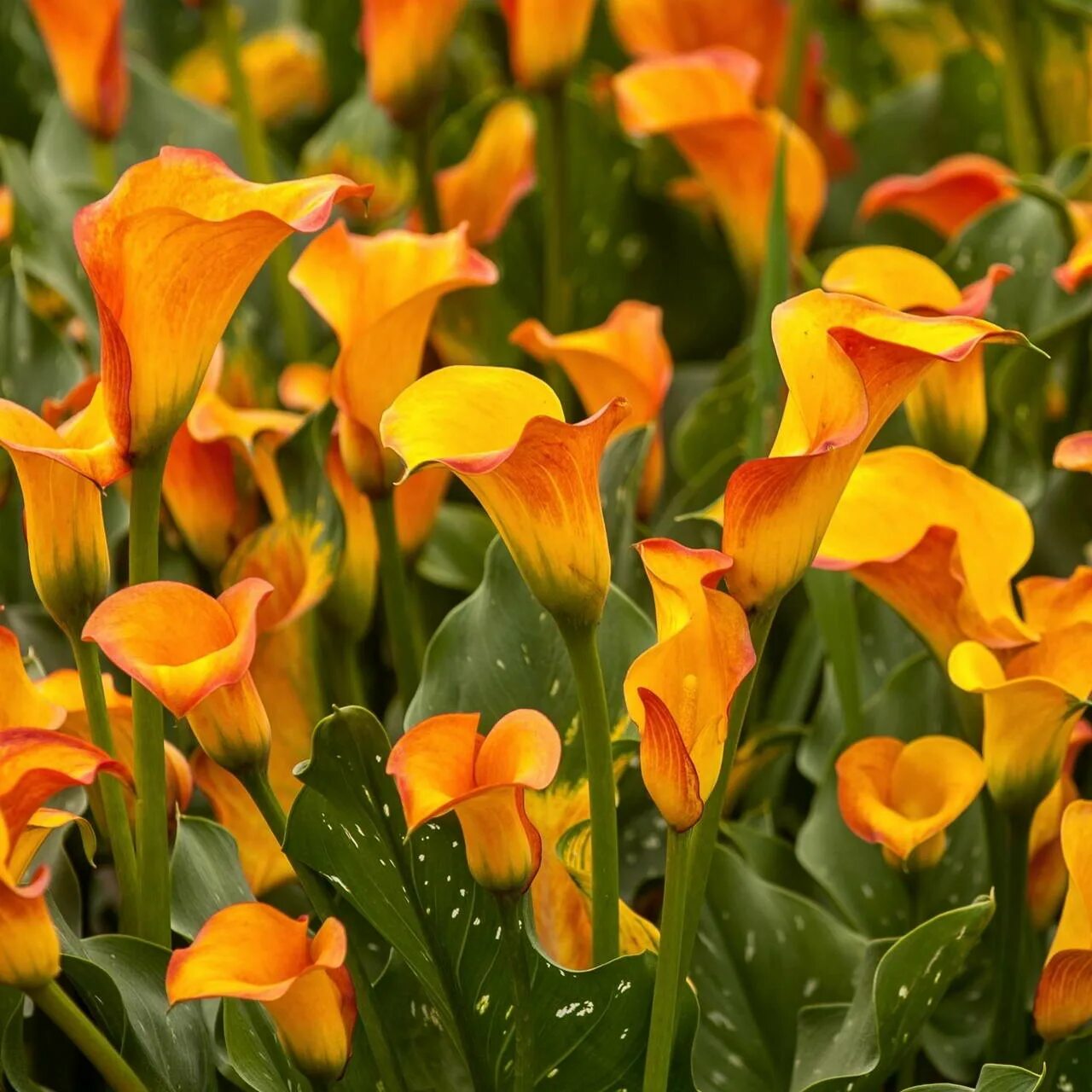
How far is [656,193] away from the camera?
2.72ft

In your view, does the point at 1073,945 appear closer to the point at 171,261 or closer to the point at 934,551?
the point at 934,551

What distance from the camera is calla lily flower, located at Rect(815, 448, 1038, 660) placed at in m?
0.42

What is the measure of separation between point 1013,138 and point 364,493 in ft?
1.50

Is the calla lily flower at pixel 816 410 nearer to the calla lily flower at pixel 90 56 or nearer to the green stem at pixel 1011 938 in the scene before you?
the green stem at pixel 1011 938

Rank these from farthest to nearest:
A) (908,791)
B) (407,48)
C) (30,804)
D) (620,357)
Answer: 1. (407,48)
2. (620,357)
3. (908,791)
4. (30,804)

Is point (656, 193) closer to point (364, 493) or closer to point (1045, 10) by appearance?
point (1045, 10)

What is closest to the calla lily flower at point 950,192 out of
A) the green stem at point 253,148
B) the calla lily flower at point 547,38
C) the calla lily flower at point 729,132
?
the calla lily flower at point 729,132

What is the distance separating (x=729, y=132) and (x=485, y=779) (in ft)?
1.32

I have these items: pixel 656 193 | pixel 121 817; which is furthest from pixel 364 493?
pixel 656 193

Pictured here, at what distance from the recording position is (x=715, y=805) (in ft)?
1.18

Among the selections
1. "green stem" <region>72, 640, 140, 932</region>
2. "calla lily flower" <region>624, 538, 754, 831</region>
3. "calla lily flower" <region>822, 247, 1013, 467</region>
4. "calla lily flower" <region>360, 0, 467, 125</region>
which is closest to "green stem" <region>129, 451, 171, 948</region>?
"green stem" <region>72, 640, 140, 932</region>

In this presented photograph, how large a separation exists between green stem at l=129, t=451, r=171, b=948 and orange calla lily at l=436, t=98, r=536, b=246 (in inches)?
15.6

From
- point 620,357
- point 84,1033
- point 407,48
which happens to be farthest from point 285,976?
point 407,48

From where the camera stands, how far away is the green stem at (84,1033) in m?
0.32
